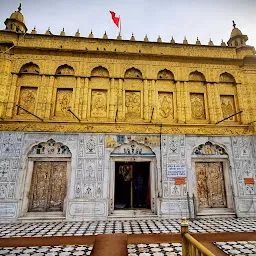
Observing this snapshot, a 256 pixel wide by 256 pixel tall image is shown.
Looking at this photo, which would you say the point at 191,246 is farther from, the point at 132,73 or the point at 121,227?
the point at 132,73

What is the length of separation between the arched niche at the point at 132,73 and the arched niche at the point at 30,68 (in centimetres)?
417

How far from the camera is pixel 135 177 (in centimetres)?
867

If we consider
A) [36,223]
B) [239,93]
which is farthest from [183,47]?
[36,223]

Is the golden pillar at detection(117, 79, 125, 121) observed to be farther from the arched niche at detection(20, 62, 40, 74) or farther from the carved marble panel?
the arched niche at detection(20, 62, 40, 74)

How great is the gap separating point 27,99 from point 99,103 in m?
3.22

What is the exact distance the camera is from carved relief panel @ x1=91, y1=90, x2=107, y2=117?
834cm

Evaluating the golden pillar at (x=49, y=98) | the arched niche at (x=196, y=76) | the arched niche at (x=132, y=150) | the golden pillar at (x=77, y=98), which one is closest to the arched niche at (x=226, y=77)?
the arched niche at (x=196, y=76)

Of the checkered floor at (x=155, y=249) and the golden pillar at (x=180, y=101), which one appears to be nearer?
the checkered floor at (x=155, y=249)

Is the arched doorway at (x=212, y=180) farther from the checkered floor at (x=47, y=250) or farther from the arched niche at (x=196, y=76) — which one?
the checkered floor at (x=47, y=250)

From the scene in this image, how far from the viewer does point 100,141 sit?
790cm

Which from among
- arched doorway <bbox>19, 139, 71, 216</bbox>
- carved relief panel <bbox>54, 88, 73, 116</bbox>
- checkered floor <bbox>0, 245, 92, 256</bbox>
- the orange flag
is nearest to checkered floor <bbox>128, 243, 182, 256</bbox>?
checkered floor <bbox>0, 245, 92, 256</bbox>

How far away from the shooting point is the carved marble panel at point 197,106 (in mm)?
8742

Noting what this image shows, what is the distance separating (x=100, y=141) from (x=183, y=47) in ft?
21.3

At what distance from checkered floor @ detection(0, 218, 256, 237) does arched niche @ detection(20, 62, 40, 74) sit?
6.43 meters
